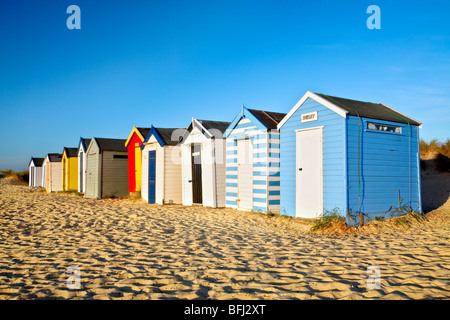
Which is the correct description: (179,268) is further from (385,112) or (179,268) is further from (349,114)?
(385,112)

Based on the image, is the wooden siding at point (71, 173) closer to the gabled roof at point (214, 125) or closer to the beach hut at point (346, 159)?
the gabled roof at point (214, 125)

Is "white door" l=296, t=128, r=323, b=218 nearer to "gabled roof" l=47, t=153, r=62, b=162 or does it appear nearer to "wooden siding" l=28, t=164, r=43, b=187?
"gabled roof" l=47, t=153, r=62, b=162

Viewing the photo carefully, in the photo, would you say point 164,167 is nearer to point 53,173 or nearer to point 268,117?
point 268,117

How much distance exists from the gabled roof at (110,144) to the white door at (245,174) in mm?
9538

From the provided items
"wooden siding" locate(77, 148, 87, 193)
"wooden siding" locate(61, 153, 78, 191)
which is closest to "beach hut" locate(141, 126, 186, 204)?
"wooden siding" locate(77, 148, 87, 193)

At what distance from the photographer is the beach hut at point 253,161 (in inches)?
422

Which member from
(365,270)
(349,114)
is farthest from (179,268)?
(349,114)

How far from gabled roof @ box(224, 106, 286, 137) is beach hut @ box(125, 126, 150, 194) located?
6.73m

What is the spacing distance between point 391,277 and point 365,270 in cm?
40

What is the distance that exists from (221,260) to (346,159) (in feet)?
15.3

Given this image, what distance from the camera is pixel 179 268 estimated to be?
4.98m

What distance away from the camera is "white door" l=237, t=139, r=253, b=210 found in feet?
37.6

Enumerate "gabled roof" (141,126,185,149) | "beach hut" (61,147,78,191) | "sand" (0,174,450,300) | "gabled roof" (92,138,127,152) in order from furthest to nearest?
"beach hut" (61,147,78,191) < "gabled roof" (92,138,127,152) < "gabled roof" (141,126,185,149) < "sand" (0,174,450,300)
